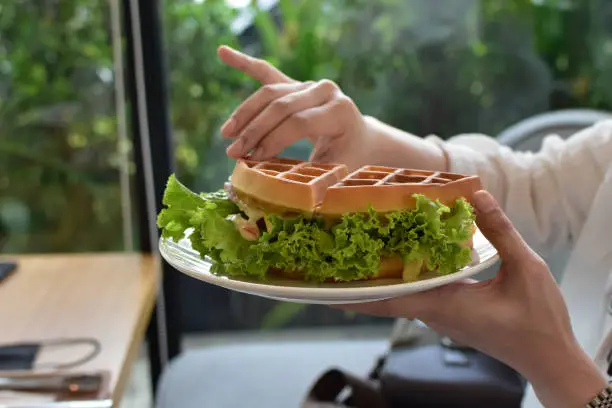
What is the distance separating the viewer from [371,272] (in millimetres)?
797

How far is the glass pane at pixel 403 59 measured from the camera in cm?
250

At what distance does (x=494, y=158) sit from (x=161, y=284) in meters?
1.62

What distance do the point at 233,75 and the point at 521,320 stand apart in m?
1.83

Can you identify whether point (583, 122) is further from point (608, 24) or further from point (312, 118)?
point (312, 118)

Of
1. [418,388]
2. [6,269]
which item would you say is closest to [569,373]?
[418,388]

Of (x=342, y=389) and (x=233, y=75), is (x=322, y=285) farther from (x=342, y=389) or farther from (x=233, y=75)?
(x=233, y=75)

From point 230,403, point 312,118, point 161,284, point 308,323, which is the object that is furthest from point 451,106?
point 312,118

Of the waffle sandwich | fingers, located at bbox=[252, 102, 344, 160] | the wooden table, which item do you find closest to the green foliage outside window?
the wooden table

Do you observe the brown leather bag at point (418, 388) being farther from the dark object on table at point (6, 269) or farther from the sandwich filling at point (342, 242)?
the dark object on table at point (6, 269)

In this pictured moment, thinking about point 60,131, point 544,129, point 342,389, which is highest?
point 544,129

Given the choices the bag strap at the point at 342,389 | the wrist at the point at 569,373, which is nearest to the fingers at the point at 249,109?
the wrist at the point at 569,373

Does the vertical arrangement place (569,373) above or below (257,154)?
below

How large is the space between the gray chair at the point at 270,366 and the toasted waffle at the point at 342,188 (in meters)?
0.84

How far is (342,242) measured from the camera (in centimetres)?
79
